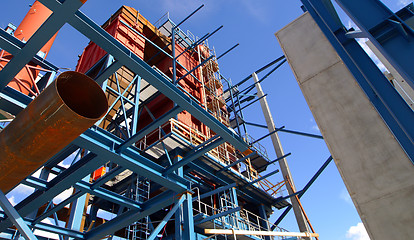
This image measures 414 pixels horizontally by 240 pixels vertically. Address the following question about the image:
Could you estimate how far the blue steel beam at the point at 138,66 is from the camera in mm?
5699

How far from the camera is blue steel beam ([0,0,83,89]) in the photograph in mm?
5055

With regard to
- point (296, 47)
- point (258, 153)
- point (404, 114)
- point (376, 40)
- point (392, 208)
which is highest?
point (258, 153)

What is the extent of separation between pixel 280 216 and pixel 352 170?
15.3m

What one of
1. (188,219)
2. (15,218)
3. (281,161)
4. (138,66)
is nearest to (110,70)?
(138,66)

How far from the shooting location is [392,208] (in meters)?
4.11

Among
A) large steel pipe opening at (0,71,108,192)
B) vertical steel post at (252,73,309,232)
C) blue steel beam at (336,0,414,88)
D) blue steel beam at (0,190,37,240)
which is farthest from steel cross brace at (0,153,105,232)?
vertical steel post at (252,73,309,232)

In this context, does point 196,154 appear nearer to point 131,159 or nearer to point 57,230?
point 131,159

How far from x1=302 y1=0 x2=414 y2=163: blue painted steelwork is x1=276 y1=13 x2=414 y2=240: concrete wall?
91cm

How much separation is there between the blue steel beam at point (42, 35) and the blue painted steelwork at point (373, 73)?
13.9 feet

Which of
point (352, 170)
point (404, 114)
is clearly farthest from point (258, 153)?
point (404, 114)

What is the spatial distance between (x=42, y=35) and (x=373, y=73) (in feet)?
18.4

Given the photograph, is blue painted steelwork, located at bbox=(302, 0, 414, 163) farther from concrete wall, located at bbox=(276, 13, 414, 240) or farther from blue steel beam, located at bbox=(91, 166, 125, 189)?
blue steel beam, located at bbox=(91, 166, 125, 189)

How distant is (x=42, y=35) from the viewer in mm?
5355

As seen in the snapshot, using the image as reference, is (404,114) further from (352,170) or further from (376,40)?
(352,170)
